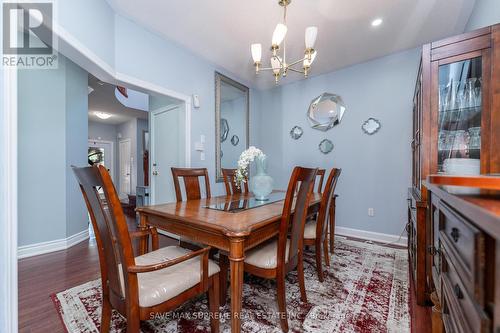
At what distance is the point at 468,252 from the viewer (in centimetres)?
53

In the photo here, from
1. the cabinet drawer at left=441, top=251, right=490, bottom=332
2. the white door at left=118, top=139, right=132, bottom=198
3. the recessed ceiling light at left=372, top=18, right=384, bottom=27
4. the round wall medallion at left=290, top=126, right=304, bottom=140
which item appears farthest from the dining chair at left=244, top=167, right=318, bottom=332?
the white door at left=118, top=139, right=132, bottom=198

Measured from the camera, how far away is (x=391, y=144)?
298 centimetres

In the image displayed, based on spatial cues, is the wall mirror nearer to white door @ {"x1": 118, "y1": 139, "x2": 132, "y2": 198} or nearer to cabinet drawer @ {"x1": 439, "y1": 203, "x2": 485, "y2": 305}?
cabinet drawer @ {"x1": 439, "y1": 203, "x2": 485, "y2": 305}

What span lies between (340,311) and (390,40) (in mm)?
3023

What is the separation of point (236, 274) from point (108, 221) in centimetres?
68

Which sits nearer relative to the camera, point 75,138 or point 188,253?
point 188,253

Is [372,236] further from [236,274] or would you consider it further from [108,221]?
[108,221]

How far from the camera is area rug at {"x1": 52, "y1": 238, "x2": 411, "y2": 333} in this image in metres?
1.39

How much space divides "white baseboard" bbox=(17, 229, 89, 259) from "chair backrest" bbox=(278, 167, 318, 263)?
2.99 meters

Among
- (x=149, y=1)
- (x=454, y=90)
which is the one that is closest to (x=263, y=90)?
(x=149, y=1)

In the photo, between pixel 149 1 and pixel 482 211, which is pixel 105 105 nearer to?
pixel 149 1

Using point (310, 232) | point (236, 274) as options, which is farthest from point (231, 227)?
point (310, 232)

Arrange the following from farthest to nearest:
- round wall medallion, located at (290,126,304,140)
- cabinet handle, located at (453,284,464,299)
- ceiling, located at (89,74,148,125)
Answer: ceiling, located at (89,74,148,125)
round wall medallion, located at (290,126,304,140)
cabinet handle, located at (453,284,464,299)

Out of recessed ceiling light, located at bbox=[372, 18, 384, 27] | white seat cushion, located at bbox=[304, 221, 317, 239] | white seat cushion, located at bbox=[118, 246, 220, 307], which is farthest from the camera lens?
recessed ceiling light, located at bbox=[372, 18, 384, 27]
